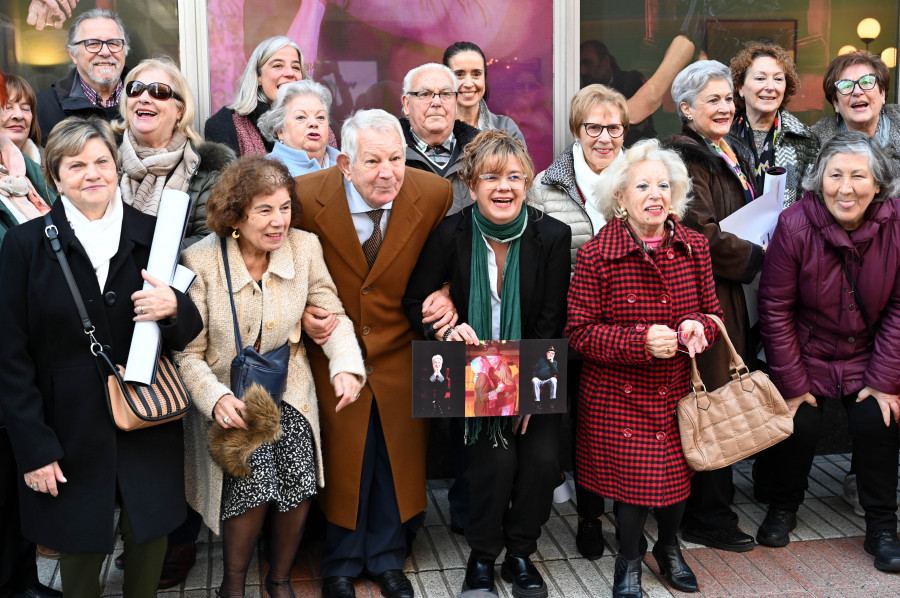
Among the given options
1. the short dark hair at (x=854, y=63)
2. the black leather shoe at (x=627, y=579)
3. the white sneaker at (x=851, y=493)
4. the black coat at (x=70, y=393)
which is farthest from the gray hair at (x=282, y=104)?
the white sneaker at (x=851, y=493)

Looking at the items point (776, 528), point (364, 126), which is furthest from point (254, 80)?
point (776, 528)

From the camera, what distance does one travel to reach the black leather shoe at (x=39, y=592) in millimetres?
3994

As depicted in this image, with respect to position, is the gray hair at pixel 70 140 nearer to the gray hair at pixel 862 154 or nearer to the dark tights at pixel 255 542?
the dark tights at pixel 255 542

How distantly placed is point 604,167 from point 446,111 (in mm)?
860

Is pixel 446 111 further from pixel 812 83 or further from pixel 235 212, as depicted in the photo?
pixel 812 83

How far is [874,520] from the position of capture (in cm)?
453


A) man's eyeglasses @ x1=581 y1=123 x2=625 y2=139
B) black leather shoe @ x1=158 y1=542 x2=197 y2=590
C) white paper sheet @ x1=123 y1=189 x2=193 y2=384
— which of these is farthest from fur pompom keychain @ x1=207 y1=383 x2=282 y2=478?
man's eyeglasses @ x1=581 y1=123 x2=625 y2=139

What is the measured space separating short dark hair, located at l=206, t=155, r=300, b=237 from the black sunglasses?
0.86 meters

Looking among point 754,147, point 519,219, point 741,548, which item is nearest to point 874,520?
point 741,548

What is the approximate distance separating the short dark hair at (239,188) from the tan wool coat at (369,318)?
36 cm

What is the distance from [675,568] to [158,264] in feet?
8.58

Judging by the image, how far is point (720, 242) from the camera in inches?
174

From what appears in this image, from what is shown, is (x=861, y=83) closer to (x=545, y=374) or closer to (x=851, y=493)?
(x=851, y=493)

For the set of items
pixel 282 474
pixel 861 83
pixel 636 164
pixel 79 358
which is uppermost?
pixel 861 83
